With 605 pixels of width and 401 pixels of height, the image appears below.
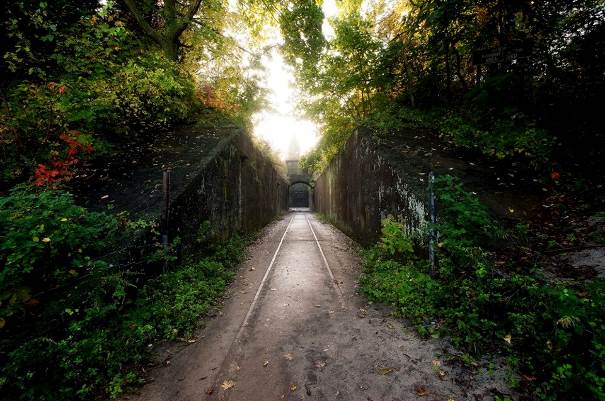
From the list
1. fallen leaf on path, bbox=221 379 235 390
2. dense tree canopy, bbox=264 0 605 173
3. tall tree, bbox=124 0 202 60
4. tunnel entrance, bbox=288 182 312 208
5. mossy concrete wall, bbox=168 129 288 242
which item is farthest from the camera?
tunnel entrance, bbox=288 182 312 208

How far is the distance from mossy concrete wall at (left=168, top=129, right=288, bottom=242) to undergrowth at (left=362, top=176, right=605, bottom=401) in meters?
4.77

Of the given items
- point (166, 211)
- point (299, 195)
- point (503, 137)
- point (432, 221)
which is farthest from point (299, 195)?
point (432, 221)

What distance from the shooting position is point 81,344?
3.34m

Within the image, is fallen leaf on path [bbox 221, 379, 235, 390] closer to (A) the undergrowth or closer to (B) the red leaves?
(A) the undergrowth

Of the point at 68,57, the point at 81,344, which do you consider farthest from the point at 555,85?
the point at 68,57

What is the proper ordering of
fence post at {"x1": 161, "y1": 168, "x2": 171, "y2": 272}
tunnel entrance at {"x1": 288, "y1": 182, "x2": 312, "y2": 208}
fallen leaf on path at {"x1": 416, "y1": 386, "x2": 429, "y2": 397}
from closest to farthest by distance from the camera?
fallen leaf on path at {"x1": 416, "y1": 386, "x2": 429, "y2": 397} < fence post at {"x1": 161, "y1": 168, "x2": 171, "y2": 272} < tunnel entrance at {"x1": 288, "y1": 182, "x2": 312, "y2": 208}

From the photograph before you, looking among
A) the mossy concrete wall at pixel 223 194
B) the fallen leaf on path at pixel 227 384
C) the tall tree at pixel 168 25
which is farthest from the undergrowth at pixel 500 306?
the tall tree at pixel 168 25

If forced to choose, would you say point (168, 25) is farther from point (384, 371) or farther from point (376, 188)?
point (384, 371)

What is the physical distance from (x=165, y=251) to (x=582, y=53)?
11.5 metres

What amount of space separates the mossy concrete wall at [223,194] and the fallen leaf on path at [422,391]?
5.47 meters

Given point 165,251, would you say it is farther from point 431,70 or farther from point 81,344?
point 431,70

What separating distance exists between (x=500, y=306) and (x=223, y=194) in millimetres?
8412

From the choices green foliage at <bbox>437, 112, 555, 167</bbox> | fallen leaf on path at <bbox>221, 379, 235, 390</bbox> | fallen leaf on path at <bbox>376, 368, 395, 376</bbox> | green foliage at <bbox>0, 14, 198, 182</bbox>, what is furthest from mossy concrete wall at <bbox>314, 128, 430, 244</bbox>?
green foliage at <bbox>0, 14, 198, 182</bbox>

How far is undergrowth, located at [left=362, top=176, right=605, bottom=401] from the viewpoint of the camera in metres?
2.84
